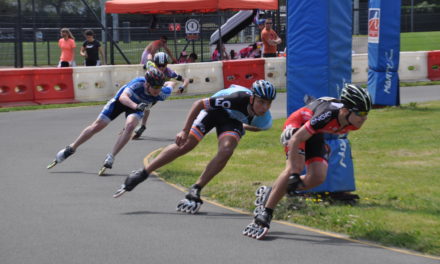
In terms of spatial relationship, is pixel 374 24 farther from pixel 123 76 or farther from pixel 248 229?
pixel 248 229

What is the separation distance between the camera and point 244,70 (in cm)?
2553

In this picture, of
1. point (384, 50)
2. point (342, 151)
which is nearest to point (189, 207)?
point (342, 151)

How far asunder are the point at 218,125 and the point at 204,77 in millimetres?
15876

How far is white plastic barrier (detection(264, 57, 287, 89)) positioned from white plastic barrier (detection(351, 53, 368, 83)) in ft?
10.0

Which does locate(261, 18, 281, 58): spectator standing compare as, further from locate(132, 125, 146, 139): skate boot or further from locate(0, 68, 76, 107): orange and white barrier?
locate(132, 125, 146, 139): skate boot

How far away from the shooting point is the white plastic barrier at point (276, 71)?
2598 cm

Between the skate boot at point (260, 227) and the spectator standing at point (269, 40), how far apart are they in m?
18.9

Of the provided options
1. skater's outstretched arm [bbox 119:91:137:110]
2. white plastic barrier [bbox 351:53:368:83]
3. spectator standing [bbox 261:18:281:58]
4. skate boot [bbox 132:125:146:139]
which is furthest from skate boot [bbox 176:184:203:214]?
white plastic barrier [bbox 351:53:368:83]

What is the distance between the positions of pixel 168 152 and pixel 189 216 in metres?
0.83

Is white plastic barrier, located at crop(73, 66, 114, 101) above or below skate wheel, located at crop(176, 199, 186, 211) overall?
above

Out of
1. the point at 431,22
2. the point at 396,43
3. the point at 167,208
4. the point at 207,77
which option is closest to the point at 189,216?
the point at 167,208

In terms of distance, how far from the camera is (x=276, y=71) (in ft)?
85.9

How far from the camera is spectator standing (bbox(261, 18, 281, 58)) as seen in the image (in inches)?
1040

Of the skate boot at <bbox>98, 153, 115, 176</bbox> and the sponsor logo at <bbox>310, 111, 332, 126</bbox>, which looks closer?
the sponsor logo at <bbox>310, 111, 332, 126</bbox>
